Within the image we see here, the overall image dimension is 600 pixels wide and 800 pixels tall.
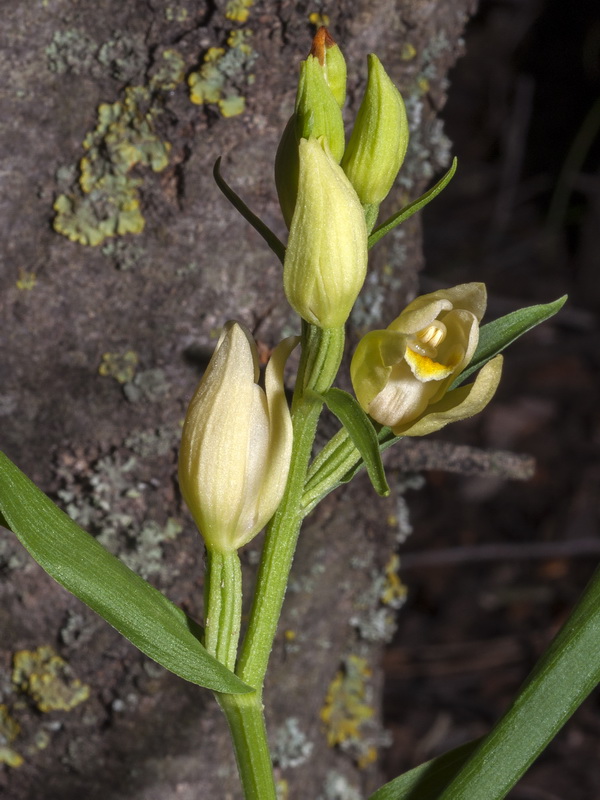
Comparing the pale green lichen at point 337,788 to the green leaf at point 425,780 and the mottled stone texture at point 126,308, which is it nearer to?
the mottled stone texture at point 126,308

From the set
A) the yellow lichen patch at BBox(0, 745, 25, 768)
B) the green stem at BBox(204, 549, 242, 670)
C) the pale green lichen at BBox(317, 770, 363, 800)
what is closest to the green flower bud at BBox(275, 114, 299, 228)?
the green stem at BBox(204, 549, 242, 670)

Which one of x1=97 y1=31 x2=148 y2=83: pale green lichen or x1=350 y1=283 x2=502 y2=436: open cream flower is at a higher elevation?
x1=97 y1=31 x2=148 y2=83: pale green lichen

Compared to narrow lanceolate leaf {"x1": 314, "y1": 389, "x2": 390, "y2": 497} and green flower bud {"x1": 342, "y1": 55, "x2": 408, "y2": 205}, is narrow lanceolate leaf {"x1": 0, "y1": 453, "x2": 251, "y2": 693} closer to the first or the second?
narrow lanceolate leaf {"x1": 314, "y1": 389, "x2": 390, "y2": 497}

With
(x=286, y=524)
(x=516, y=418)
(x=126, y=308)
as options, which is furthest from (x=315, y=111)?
(x=516, y=418)

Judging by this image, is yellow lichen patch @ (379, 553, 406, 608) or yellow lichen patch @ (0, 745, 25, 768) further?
yellow lichen patch @ (379, 553, 406, 608)

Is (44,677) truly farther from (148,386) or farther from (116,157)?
(116,157)

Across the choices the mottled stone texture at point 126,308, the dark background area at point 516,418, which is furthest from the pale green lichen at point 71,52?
the dark background area at point 516,418
